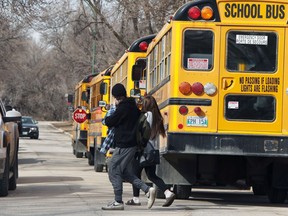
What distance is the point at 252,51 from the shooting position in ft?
44.6

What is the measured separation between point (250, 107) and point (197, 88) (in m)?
0.86

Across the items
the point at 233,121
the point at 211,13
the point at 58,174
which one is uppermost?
the point at 211,13

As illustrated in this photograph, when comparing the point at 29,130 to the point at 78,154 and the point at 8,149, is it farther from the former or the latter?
the point at 8,149

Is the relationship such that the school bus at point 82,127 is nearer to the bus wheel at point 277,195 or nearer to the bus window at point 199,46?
the bus wheel at point 277,195

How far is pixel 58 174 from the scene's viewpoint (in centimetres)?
2284

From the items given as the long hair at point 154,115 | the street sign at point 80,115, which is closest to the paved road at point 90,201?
the long hair at point 154,115

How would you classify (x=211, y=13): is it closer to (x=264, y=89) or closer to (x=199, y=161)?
(x=264, y=89)

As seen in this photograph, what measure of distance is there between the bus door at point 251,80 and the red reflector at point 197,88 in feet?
0.97

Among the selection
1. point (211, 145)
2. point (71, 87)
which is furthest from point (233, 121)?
point (71, 87)

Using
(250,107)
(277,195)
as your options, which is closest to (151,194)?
(250,107)

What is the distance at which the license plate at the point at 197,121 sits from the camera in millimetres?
13438

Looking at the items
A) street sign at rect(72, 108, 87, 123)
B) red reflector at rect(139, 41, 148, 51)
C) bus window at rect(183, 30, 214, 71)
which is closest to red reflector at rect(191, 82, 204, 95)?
bus window at rect(183, 30, 214, 71)

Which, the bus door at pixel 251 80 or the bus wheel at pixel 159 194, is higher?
the bus door at pixel 251 80

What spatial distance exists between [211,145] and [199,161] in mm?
822
